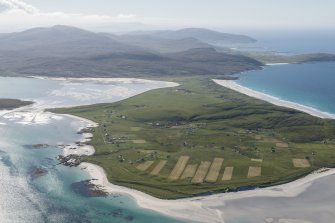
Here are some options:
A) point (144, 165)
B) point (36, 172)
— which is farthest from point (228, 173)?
point (36, 172)

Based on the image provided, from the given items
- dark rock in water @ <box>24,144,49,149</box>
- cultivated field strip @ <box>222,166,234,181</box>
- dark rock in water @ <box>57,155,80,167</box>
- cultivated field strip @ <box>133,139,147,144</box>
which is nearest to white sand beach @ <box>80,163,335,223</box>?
cultivated field strip @ <box>222,166,234,181</box>

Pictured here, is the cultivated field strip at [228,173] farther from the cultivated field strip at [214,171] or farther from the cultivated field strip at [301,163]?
the cultivated field strip at [301,163]

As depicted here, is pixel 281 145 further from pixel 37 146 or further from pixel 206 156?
pixel 37 146

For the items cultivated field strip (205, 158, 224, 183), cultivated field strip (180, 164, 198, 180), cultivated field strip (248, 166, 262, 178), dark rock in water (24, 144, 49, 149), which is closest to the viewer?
cultivated field strip (205, 158, 224, 183)

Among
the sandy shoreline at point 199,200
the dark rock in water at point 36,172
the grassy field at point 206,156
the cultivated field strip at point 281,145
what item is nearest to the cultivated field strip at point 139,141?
the grassy field at point 206,156

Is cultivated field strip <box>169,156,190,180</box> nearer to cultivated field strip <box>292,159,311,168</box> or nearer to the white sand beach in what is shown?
the white sand beach
